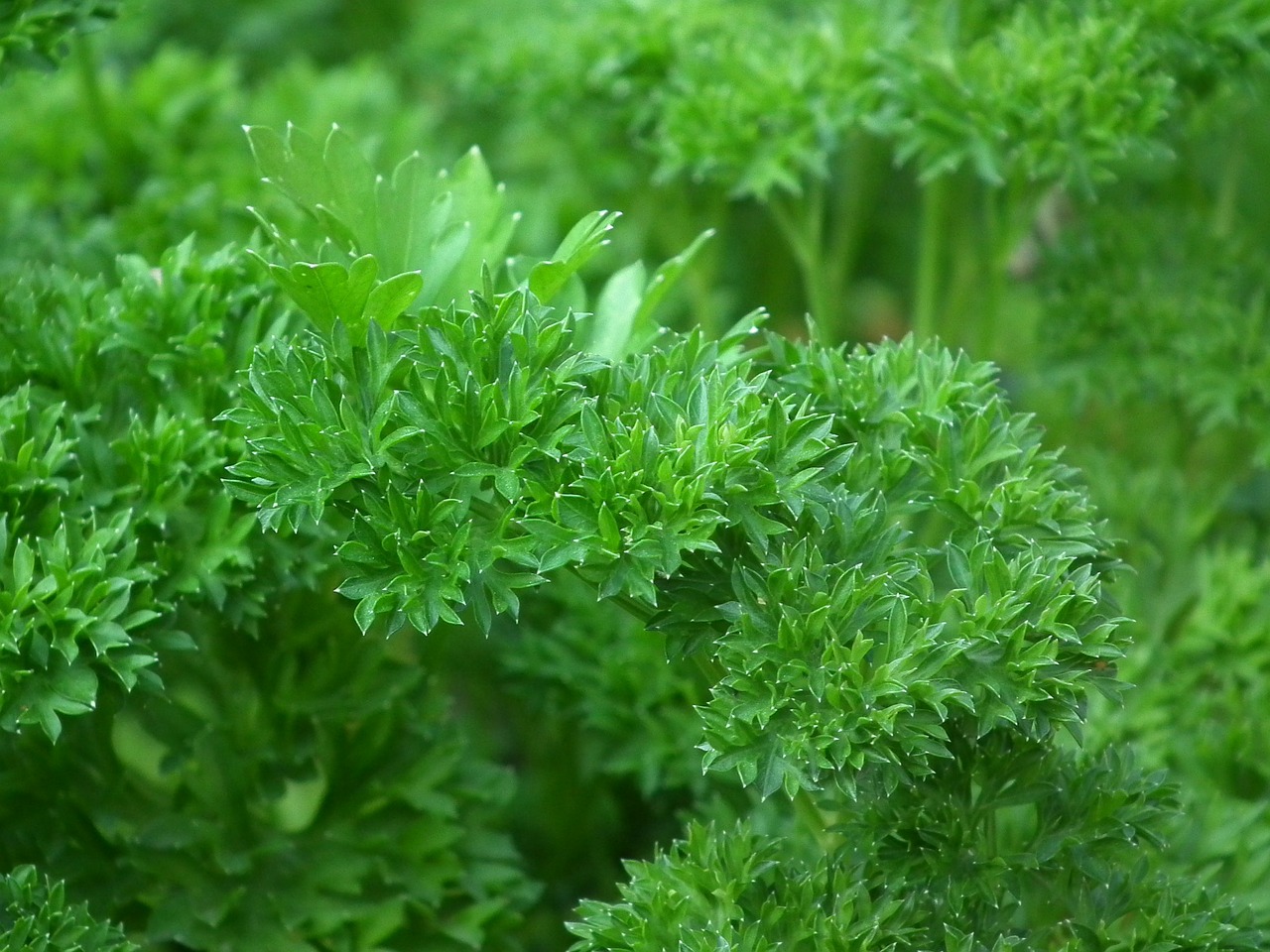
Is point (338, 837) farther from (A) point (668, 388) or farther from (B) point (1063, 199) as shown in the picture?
(B) point (1063, 199)

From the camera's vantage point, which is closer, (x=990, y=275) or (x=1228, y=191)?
(x=990, y=275)

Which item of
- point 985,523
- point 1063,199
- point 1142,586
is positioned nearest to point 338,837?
point 985,523

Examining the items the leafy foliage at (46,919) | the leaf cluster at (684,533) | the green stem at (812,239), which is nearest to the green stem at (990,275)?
→ the green stem at (812,239)

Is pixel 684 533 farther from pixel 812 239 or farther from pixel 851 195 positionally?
pixel 851 195

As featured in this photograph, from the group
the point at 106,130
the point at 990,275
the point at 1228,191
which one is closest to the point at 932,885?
the point at 990,275

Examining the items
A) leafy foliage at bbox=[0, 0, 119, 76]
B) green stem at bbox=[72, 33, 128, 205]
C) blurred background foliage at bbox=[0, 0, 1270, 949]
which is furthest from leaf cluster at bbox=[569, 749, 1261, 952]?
green stem at bbox=[72, 33, 128, 205]

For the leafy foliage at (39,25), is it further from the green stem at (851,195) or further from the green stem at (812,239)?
the green stem at (851,195)

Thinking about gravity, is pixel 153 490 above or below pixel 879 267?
above

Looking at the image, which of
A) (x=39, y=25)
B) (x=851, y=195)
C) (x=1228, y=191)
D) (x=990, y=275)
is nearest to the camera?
Result: (x=39, y=25)
